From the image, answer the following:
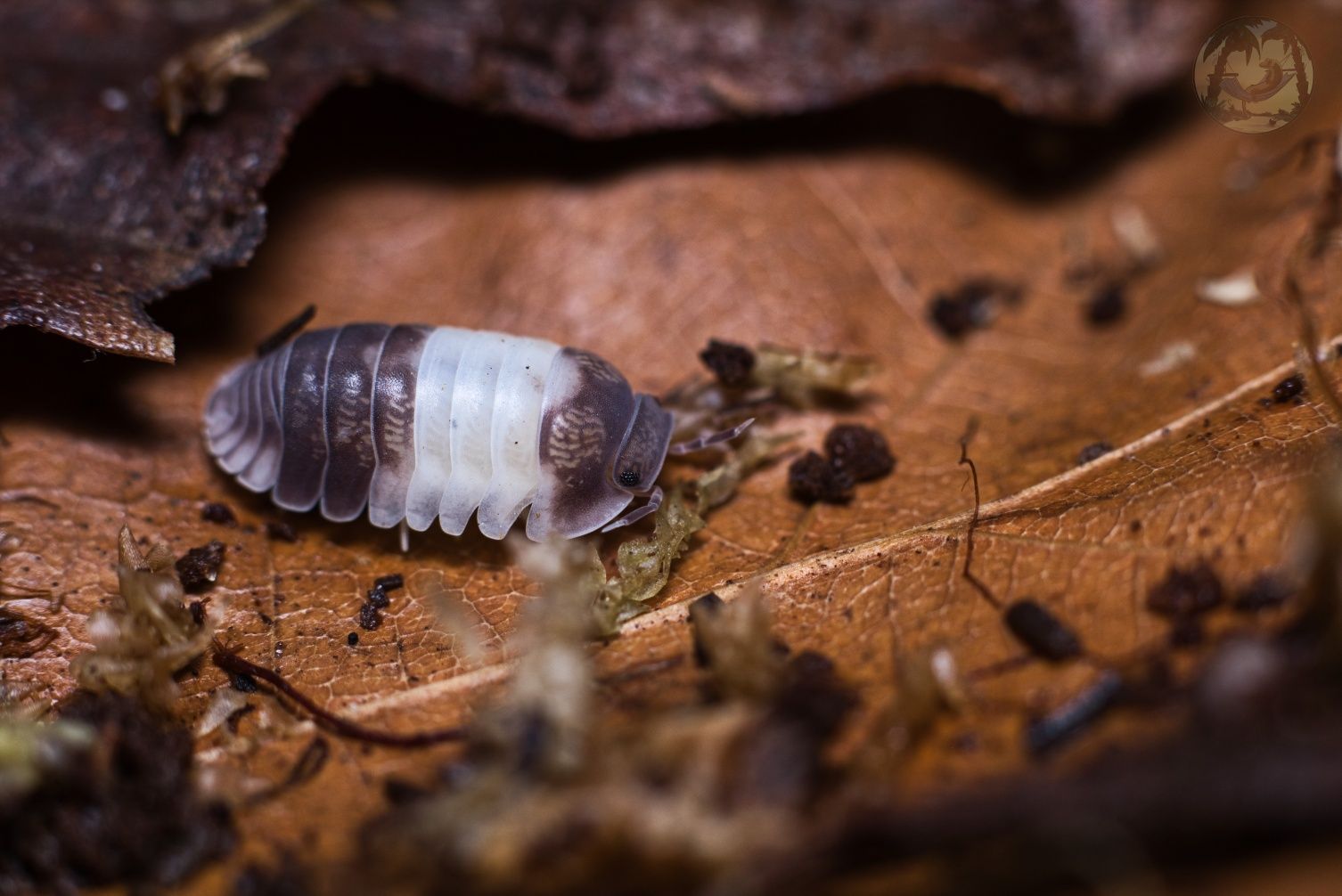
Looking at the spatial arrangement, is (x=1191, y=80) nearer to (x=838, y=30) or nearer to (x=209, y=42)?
(x=838, y=30)

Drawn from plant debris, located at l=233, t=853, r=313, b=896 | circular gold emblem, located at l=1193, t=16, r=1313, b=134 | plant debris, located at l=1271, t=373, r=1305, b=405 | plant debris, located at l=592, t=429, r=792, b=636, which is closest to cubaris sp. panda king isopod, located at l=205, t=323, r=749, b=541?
plant debris, located at l=592, t=429, r=792, b=636

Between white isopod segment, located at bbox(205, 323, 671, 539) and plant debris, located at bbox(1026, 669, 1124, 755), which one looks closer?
plant debris, located at bbox(1026, 669, 1124, 755)

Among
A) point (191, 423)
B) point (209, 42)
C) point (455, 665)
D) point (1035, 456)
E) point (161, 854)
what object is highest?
point (209, 42)

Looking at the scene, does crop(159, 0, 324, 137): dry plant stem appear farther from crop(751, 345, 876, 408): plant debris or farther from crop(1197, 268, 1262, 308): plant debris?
crop(1197, 268, 1262, 308): plant debris

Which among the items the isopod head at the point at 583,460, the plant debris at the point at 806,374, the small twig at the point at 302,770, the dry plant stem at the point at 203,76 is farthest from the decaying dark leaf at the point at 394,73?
the small twig at the point at 302,770

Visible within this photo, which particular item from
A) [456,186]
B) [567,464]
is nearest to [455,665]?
[567,464]

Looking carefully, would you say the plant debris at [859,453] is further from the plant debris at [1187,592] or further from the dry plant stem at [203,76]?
the dry plant stem at [203,76]

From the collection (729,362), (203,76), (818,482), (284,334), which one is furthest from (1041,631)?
(203,76)
